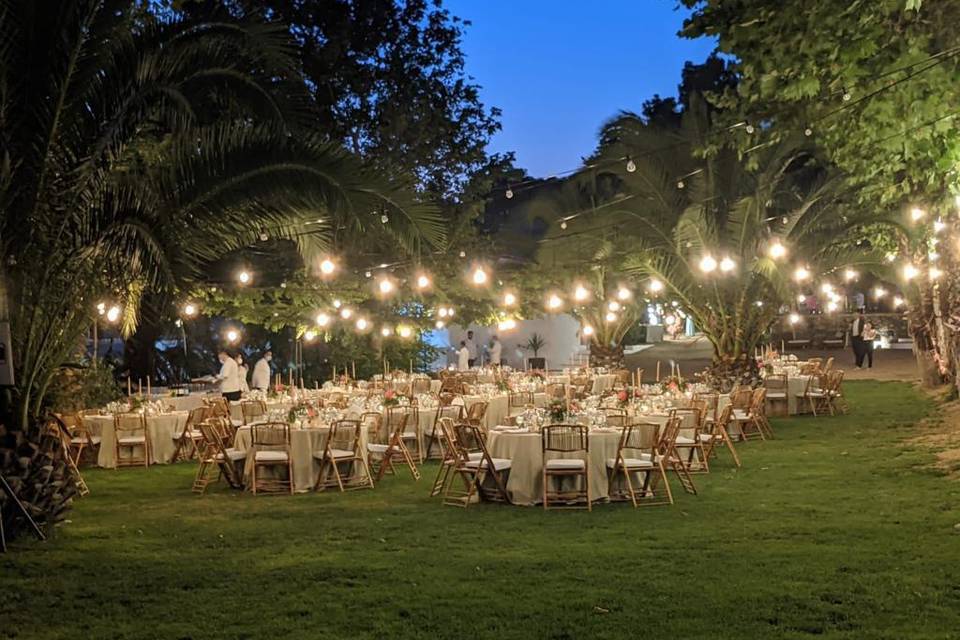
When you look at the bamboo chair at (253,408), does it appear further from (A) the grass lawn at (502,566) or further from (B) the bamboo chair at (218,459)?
(A) the grass lawn at (502,566)

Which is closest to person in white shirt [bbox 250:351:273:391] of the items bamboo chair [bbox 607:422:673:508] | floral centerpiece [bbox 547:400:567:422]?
floral centerpiece [bbox 547:400:567:422]

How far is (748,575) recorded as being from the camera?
297 inches

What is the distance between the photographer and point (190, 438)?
1606 centimetres

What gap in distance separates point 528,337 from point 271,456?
24.4 meters

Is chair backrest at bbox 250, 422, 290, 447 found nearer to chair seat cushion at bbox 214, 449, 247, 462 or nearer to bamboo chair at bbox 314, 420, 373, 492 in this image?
chair seat cushion at bbox 214, 449, 247, 462

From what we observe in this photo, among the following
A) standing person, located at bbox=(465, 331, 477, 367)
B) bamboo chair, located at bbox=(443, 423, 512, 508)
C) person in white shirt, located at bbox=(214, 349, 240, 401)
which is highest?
standing person, located at bbox=(465, 331, 477, 367)

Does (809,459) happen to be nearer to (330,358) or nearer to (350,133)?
(350,133)

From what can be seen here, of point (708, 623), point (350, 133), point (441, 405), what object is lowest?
point (708, 623)

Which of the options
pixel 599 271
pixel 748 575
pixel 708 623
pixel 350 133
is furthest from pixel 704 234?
pixel 708 623

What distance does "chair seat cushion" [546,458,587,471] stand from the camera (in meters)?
10.9

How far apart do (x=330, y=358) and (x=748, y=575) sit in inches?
879

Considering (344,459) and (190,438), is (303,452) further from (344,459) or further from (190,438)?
(190,438)

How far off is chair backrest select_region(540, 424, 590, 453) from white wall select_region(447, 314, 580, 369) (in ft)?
79.4

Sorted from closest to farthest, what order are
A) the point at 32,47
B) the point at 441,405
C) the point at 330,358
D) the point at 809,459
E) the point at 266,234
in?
the point at 32,47 < the point at 266,234 < the point at 809,459 < the point at 441,405 < the point at 330,358
